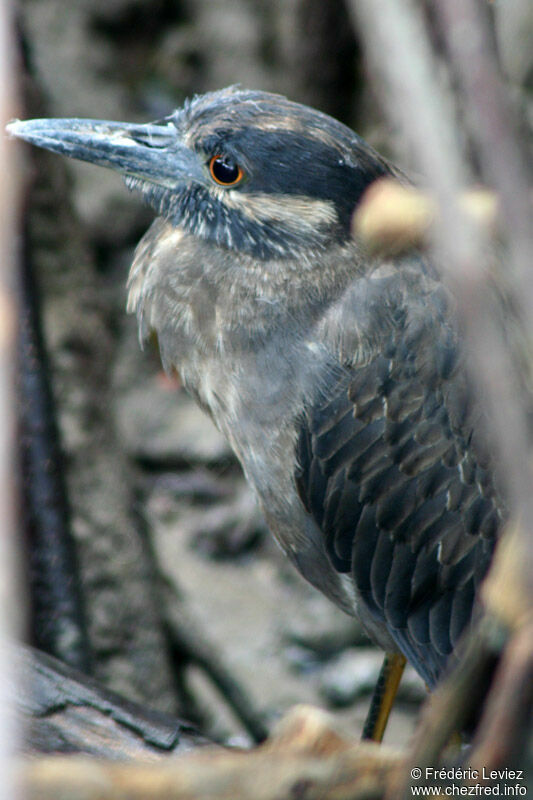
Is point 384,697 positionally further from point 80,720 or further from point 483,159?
point 483,159

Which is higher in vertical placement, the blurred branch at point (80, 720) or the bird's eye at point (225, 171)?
the bird's eye at point (225, 171)

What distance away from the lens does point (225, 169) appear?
Result: 8.45 feet

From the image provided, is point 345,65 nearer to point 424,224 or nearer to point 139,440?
point 139,440

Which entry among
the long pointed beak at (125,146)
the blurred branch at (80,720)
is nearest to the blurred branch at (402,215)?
the blurred branch at (80,720)

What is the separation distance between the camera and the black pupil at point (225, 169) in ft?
8.40

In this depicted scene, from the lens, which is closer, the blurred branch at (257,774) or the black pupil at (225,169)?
the blurred branch at (257,774)

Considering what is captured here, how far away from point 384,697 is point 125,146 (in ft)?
6.36

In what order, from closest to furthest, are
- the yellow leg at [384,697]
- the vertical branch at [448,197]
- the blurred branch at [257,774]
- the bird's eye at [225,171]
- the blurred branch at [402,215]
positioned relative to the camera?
the vertical branch at [448,197]
the blurred branch at [402,215]
the blurred branch at [257,774]
the bird's eye at [225,171]
the yellow leg at [384,697]

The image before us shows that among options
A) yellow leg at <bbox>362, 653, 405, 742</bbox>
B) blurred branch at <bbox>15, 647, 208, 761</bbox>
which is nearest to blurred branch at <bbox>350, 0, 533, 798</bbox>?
blurred branch at <bbox>15, 647, 208, 761</bbox>

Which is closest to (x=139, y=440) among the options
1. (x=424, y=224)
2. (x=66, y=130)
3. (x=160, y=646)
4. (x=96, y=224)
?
(x=96, y=224)

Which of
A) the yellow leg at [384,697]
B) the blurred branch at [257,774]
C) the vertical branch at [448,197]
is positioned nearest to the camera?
the vertical branch at [448,197]

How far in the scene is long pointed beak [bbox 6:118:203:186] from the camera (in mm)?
2588

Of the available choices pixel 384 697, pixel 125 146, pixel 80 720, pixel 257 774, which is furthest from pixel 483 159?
pixel 384 697

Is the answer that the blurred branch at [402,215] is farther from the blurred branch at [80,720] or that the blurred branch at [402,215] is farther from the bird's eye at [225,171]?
the bird's eye at [225,171]
